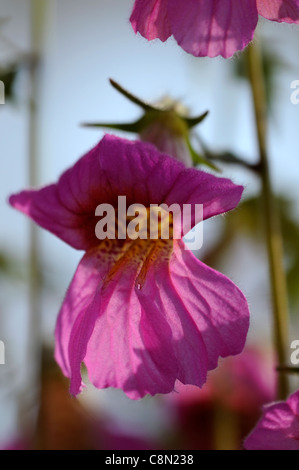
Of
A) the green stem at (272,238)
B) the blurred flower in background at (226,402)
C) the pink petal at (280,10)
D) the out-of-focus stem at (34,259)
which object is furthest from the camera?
the blurred flower in background at (226,402)

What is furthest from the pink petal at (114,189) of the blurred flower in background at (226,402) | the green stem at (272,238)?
the blurred flower in background at (226,402)

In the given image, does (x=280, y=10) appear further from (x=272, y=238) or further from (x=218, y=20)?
(x=272, y=238)

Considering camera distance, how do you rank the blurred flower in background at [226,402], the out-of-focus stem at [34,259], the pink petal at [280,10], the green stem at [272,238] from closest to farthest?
the pink petal at [280,10] < the green stem at [272,238] < the out-of-focus stem at [34,259] < the blurred flower in background at [226,402]

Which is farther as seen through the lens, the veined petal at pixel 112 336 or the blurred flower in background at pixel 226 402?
the blurred flower in background at pixel 226 402

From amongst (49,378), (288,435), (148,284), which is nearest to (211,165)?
(148,284)

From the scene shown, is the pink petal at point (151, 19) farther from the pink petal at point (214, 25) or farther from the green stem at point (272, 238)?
the green stem at point (272, 238)

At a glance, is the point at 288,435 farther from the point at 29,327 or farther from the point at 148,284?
the point at 29,327
